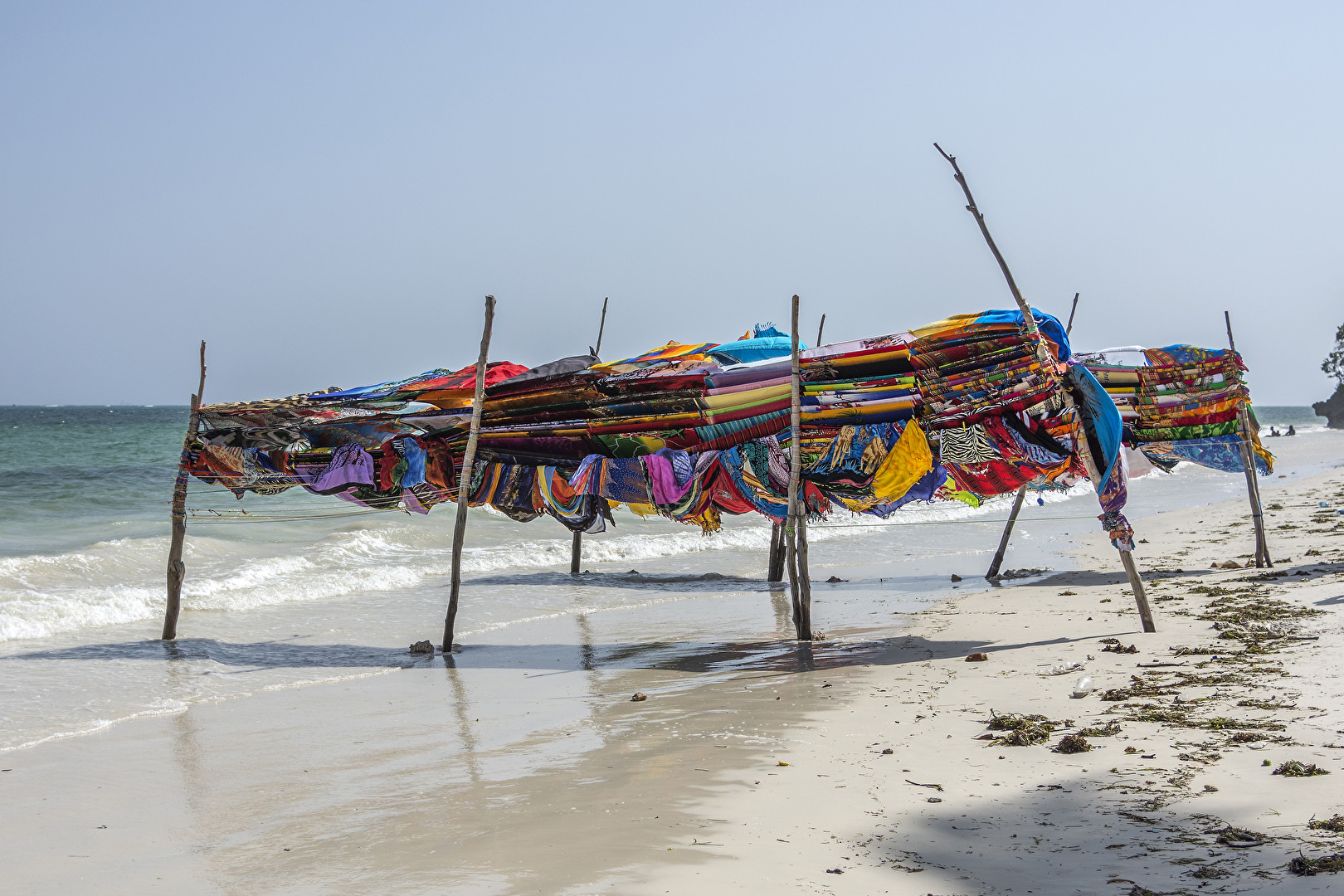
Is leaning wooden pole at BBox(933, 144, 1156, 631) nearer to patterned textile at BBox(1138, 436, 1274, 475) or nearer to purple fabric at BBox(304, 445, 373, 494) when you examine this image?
patterned textile at BBox(1138, 436, 1274, 475)

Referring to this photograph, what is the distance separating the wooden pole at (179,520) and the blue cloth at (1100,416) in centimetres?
754

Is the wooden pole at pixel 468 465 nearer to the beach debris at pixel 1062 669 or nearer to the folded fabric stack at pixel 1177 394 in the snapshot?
the beach debris at pixel 1062 669

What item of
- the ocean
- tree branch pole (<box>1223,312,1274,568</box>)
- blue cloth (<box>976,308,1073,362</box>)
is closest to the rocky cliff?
the ocean

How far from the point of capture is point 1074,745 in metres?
4.52

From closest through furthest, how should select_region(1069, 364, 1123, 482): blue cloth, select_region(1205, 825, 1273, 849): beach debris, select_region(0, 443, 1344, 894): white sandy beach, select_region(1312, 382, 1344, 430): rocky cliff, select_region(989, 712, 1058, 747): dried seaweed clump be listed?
select_region(1205, 825, 1273, 849): beach debris → select_region(0, 443, 1344, 894): white sandy beach → select_region(989, 712, 1058, 747): dried seaweed clump → select_region(1069, 364, 1123, 482): blue cloth → select_region(1312, 382, 1344, 430): rocky cliff

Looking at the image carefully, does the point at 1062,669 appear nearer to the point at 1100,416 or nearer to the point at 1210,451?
the point at 1100,416

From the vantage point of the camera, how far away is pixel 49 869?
398cm

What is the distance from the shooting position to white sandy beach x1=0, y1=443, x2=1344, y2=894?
3512mm

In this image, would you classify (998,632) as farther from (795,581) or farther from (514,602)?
(514,602)

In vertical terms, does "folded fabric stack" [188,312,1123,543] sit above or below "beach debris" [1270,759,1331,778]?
above

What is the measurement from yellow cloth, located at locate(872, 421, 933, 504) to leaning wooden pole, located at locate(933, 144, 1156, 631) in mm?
1088

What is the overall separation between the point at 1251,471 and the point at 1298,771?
740cm

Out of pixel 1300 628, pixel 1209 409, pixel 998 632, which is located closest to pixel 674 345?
pixel 998 632

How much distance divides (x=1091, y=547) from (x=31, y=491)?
23658 millimetres
